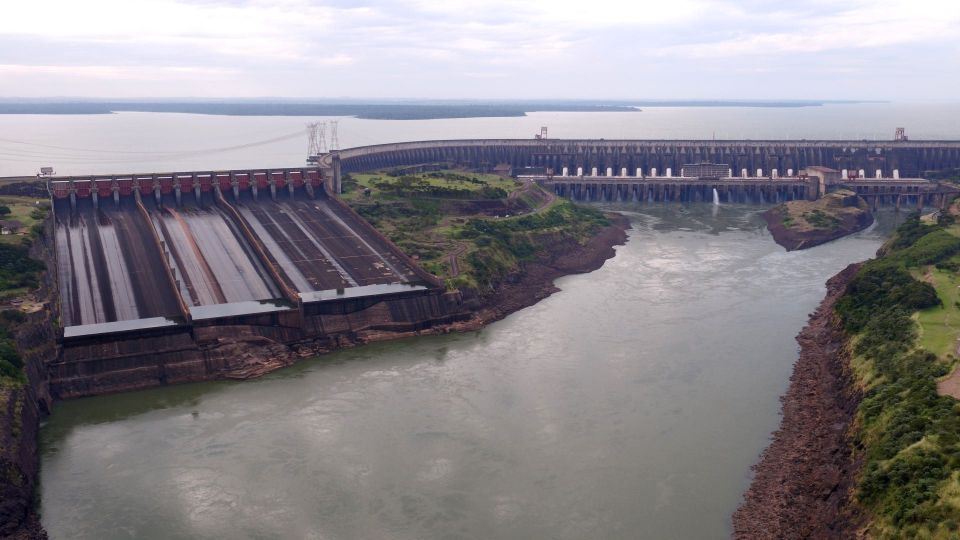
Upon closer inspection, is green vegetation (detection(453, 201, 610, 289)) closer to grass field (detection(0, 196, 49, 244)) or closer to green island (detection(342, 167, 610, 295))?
green island (detection(342, 167, 610, 295))

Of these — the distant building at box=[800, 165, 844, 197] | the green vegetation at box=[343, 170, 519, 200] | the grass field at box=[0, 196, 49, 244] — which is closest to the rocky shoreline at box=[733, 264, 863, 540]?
the green vegetation at box=[343, 170, 519, 200]

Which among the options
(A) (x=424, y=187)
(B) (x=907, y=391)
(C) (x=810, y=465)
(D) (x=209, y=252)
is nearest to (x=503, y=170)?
(A) (x=424, y=187)

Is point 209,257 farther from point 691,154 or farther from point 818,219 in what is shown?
point 691,154

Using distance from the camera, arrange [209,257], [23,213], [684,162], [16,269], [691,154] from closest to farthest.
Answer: [16,269], [209,257], [23,213], [684,162], [691,154]

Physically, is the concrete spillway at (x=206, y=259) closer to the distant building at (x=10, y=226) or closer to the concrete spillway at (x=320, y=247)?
the concrete spillway at (x=320, y=247)

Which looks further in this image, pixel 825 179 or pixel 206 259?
pixel 825 179
